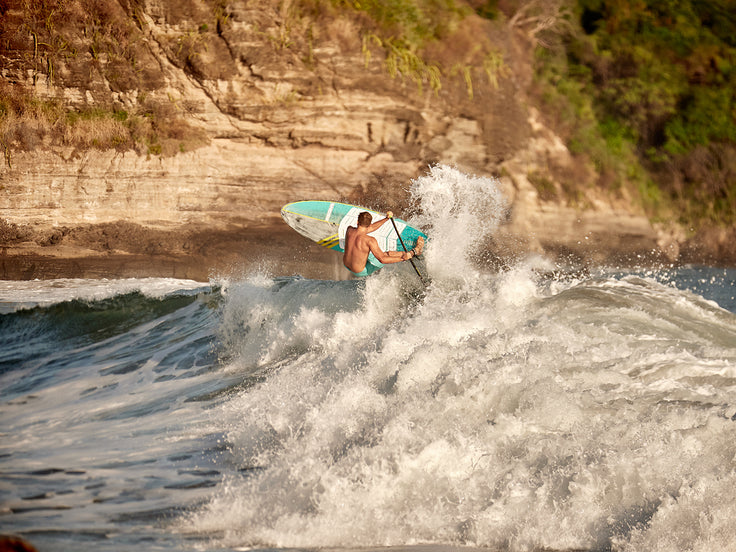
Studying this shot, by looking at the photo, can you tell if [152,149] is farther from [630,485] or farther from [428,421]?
[630,485]

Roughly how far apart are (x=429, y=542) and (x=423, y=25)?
13.4 meters

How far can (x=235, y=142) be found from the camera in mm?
12703

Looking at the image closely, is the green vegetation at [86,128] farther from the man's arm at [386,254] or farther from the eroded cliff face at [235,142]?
the man's arm at [386,254]

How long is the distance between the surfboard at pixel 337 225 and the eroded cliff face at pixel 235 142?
127 inches

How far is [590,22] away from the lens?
17.4 meters

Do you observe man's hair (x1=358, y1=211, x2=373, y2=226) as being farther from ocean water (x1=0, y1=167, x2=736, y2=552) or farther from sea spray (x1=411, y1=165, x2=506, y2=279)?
ocean water (x1=0, y1=167, x2=736, y2=552)

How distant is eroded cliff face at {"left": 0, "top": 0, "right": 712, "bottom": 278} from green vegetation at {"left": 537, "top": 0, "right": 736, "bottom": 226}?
11.6 ft

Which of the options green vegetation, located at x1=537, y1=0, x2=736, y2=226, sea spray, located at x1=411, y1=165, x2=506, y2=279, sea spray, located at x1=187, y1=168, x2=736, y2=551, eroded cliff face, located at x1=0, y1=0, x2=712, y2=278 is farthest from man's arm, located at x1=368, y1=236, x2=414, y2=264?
green vegetation, located at x1=537, y1=0, x2=736, y2=226

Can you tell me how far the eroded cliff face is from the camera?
40.1 feet

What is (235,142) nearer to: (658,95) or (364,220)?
(364,220)

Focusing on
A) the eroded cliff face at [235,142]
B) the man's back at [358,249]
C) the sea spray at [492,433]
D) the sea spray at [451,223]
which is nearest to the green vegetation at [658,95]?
the eroded cliff face at [235,142]

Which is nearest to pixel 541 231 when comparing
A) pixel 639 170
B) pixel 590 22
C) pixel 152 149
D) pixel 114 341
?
pixel 639 170

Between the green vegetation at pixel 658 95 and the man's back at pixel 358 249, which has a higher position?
the green vegetation at pixel 658 95

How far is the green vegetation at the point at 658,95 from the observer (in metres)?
16.0
